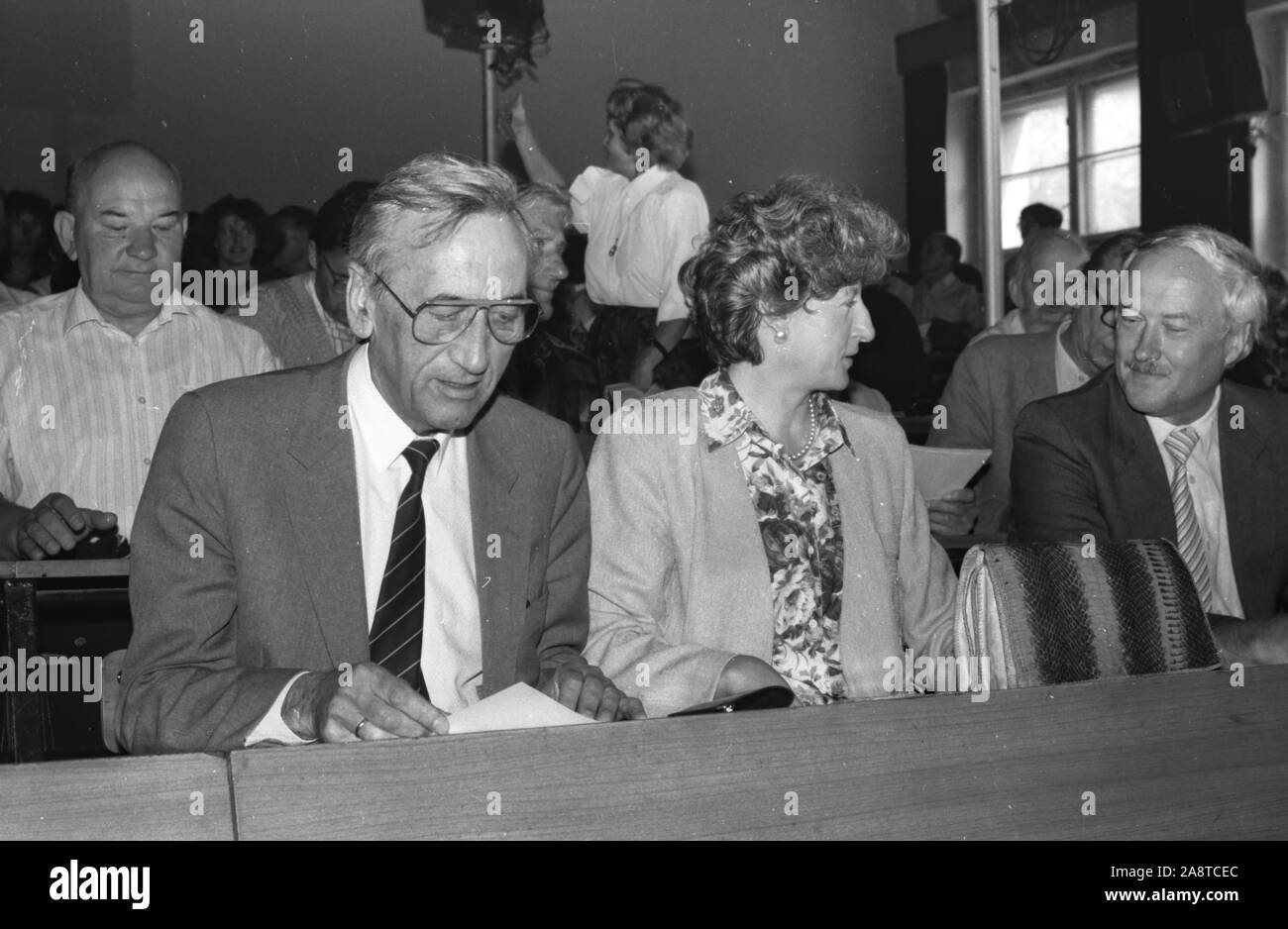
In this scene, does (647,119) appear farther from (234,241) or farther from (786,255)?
(786,255)

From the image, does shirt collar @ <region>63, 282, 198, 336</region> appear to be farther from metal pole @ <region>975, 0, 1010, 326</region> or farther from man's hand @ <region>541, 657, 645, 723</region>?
metal pole @ <region>975, 0, 1010, 326</region>

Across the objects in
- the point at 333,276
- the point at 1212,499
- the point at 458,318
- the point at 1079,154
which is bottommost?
the point at 1212,499

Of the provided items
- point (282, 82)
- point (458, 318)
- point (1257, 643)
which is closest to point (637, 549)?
point (458, 318)

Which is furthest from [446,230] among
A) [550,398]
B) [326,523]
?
[550,398]

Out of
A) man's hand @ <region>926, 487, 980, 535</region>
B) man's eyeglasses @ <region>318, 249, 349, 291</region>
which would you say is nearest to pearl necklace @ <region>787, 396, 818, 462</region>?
man's hand @ <region>926, 487, 980, 535</region>

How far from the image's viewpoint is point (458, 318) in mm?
1789

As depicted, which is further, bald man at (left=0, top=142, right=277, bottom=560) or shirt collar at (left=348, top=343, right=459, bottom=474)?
bald man at (left=0, top=142, right=277, bottom=560)

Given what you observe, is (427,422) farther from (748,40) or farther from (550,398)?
(748,40)

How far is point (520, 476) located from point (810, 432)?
25.6 inches

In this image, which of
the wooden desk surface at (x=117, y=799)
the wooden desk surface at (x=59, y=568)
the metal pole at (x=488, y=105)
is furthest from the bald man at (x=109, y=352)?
the metal pole at (x=488, y=105)

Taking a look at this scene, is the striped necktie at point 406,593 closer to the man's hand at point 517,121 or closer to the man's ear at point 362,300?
the man's ear at point 362,300

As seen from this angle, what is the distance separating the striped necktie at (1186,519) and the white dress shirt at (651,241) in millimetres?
2295

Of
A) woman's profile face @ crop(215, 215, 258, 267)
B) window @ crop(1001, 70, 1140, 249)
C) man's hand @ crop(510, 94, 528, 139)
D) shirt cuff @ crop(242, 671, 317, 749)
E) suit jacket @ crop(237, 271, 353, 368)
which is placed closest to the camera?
shirt cuff @ crop(242, 671, 317, 749)

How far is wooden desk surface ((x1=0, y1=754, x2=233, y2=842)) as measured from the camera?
977 mm
